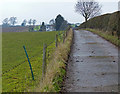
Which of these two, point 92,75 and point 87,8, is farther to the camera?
point 87,8

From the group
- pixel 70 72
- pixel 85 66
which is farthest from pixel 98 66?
pixel 70 72

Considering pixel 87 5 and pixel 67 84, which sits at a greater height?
pixel 87 5

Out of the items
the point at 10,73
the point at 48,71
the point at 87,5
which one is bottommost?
the point at 10,73

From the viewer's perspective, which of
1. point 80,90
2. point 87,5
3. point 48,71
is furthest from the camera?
point 87,5

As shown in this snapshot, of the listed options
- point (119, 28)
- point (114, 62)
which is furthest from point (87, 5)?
point (114, 62)

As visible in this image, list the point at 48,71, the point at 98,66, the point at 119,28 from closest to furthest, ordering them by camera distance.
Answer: the point at 48,71 → the point at 98,66 → the point at 119,28

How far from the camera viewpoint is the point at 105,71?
861 centimetres

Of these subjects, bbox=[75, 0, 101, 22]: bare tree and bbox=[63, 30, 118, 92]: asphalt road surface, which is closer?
bbox=[63, 30, 118, 92]: asphalt road surface

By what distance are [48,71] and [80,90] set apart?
1171 millimetres

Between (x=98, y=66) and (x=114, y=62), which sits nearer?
(x=98, y=66)

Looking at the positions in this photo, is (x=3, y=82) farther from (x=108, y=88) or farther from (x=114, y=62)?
(x=114, y=62)

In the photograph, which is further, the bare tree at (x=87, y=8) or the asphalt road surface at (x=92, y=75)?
the bare tree at (x=87, y=8)

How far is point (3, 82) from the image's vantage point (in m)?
8.58

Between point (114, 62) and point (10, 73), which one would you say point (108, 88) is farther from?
point (10, 73)
